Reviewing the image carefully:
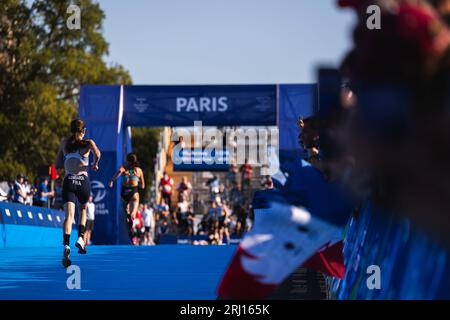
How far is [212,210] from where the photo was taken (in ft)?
96.6

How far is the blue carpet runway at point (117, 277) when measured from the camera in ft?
24.2

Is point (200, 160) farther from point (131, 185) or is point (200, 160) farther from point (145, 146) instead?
point (145, 146)

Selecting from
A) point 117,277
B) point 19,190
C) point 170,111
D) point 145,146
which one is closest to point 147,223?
point 170,111

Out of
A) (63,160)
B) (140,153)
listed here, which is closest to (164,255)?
(63,160)

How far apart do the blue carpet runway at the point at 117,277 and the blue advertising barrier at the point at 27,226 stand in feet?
12.5

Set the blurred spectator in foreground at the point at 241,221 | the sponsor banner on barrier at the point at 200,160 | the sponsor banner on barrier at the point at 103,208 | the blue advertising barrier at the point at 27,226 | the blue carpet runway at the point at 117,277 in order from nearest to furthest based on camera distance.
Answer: the blue carpet runway at the point at 117,277 < the blue advertising barrier at the point at 27,226 < the sponsor banner on barrier at the point at 103,208 < the sponsor banner on barrier at the point at 200,160 < the blurred spectator in foreground at the point at 241,221

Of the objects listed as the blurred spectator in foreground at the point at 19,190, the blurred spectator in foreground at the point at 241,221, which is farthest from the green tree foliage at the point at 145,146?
the blurred spectator in foreground at the point at 19,190

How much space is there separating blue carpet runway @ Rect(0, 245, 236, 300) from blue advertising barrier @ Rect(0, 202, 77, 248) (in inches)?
150

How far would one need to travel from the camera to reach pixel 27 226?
62.3ft

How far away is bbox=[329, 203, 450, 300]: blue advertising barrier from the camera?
3320mm

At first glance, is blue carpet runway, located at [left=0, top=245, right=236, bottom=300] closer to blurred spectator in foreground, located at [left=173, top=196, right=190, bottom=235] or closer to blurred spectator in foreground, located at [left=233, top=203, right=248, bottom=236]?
blurred spectator in foreground, located at [left=173, top=196, right=190, bottom=235]

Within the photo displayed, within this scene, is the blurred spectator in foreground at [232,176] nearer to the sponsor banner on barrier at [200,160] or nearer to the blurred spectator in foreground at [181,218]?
the blurred spectator in foreground at [181,218]

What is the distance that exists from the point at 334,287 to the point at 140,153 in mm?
57830

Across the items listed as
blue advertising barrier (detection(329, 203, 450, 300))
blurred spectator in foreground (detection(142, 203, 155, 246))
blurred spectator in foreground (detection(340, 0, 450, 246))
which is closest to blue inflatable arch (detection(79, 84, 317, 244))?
blurred spectator in foreground (detection(142, 203, 155, 246))
